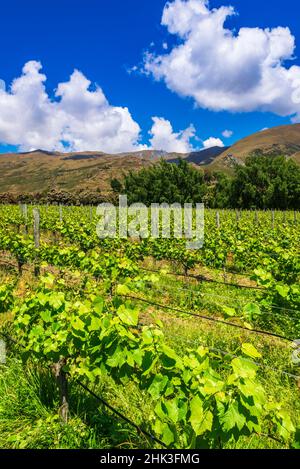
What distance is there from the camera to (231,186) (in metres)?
48.3

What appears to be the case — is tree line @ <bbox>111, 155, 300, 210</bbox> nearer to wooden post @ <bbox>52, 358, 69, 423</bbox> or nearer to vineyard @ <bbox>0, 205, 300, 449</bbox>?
vineyard @ <bbox>0, 205, 300, 449</bbox>

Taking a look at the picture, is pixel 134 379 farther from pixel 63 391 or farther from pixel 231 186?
pixel 231 186

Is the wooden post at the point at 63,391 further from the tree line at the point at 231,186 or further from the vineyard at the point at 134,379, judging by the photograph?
the tree line at the point at 231,186

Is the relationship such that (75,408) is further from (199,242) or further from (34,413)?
(199,242)

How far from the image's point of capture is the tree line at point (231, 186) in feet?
147

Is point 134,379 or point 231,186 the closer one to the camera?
point 134,379

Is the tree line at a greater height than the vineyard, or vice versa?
the tree line

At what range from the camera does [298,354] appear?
13.5 ft

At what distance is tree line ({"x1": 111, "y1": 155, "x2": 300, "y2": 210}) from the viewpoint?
4478cm

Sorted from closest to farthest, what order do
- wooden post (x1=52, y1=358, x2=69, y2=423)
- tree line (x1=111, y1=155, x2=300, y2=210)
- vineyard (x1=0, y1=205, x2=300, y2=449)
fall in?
vineyard (x1=0, y1=205, x2=300, y2=449), wooden post (x1=52, y1=358, x2=69, y2=423), tree line (x1=111, y1=155, x2=300, y2=210)

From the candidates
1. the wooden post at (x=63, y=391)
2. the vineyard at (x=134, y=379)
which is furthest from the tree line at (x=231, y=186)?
the wooden post at (x=63, y=391)

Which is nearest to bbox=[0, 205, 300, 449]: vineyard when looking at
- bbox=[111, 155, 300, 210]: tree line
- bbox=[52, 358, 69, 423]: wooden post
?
bbox=[52, 358, 69, 423]: wooden post

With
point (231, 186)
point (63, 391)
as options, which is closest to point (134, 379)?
point (63, 391)
